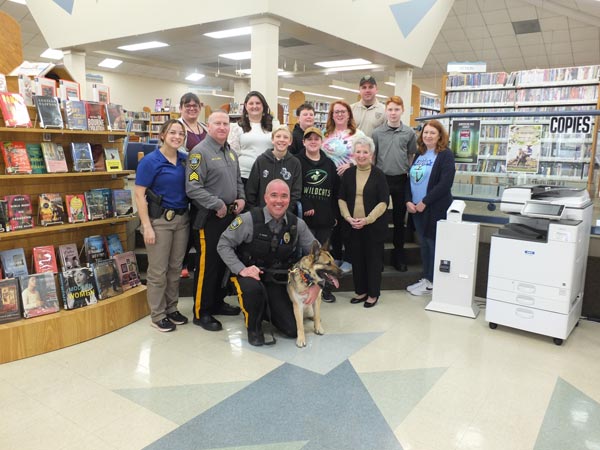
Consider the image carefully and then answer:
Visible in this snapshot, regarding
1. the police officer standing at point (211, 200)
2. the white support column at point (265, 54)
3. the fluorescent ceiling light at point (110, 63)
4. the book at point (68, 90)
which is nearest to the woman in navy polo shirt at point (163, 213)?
the police officer standing at point (211, 200)

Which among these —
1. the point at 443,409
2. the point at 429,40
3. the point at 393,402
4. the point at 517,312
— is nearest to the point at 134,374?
the point at 393,402

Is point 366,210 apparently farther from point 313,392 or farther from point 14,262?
point 14,262

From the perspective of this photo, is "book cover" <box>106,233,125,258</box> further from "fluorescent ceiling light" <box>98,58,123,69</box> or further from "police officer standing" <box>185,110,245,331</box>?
"fluorescent ceiling light" <box>98,58,123,69</box>

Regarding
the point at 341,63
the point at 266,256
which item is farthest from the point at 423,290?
the point at 341,63

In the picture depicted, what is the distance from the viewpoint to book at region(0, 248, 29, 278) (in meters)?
2.89

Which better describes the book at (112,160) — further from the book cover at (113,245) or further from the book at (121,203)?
the book cover at (113,245)

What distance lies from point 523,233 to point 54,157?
3439mm

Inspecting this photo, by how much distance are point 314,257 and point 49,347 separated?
6.00 ft

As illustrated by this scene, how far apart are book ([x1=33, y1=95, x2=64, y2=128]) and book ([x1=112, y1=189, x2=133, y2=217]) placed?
2.10ft

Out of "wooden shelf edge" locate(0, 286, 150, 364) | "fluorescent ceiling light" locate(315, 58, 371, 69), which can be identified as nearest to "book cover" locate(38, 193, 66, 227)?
"wooden shelf edge" locate(0, 286, 150, 364)

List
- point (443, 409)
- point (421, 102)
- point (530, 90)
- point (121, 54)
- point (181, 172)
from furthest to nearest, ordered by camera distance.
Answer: point (421, 102)
point (121, 54)
point (530, 90)
point (181, 172)
point (443, 409)

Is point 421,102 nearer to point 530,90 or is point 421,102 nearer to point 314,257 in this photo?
point 530,90

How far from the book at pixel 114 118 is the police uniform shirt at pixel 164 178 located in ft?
2.11

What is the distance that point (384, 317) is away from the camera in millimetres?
3596
